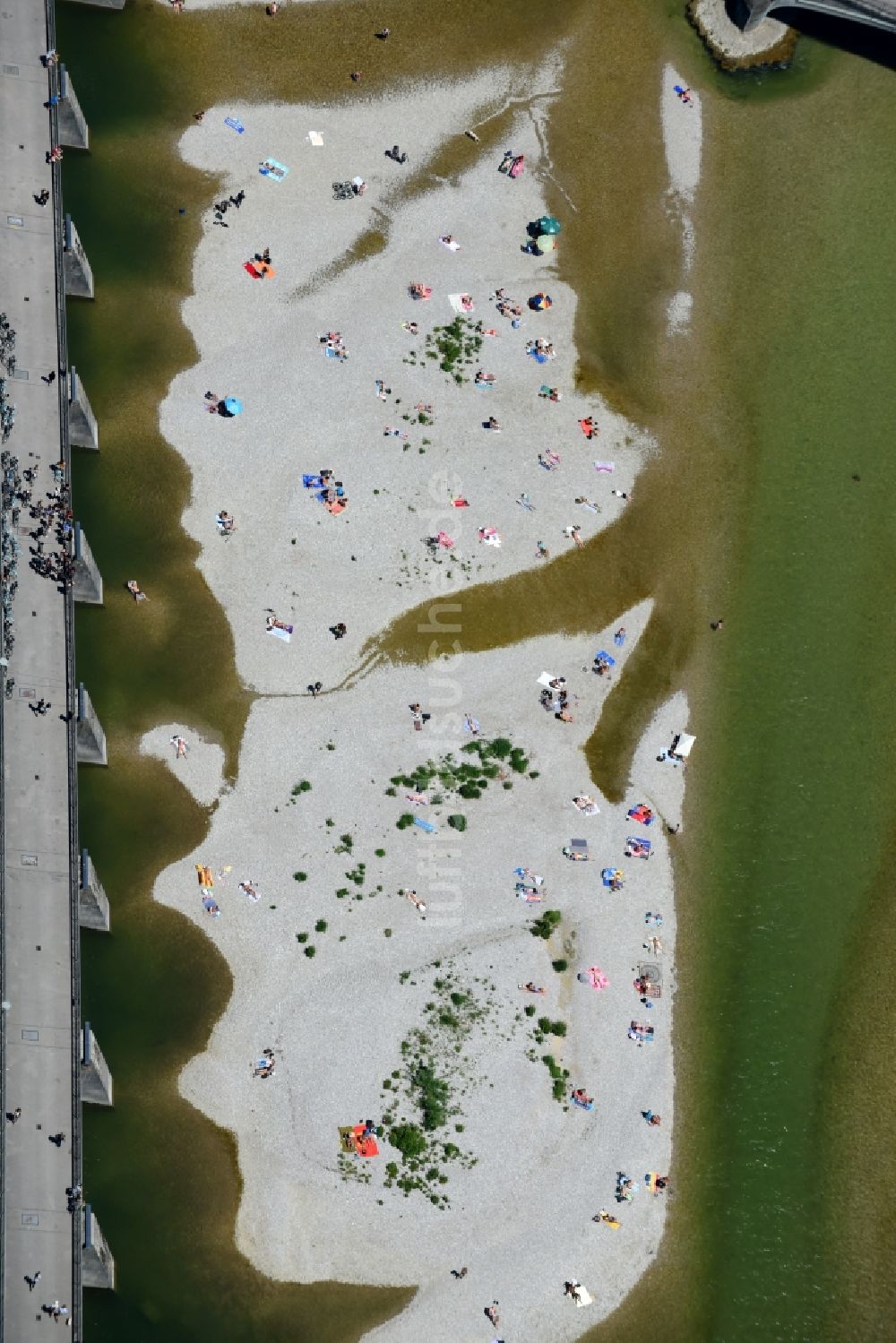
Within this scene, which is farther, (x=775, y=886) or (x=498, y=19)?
(x=498, y=19)

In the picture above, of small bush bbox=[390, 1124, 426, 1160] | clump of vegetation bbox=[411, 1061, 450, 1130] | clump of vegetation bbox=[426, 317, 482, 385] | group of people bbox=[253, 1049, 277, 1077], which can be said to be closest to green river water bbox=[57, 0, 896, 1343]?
group of people bbox=[253, 1049, 277, 1077]

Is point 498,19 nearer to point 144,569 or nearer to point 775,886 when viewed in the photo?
point 144,569

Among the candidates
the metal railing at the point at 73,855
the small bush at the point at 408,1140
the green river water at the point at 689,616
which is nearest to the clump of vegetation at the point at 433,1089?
the small bush at the point at 408,1140

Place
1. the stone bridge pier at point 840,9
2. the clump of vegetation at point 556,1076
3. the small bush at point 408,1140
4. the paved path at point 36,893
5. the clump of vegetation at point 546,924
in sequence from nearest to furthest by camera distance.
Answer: the paved path at point 36,893, the small bush at point 408,1140, the clump of vegetation at point 556,1076, the clump of vegetation at point 546,924, the stone bridge pier at point 840,9

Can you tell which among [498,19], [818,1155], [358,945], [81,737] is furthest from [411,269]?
[818,1155]

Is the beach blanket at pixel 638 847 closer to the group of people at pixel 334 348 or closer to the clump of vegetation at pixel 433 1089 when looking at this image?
the clump of vegetation at pixel 433 1089
